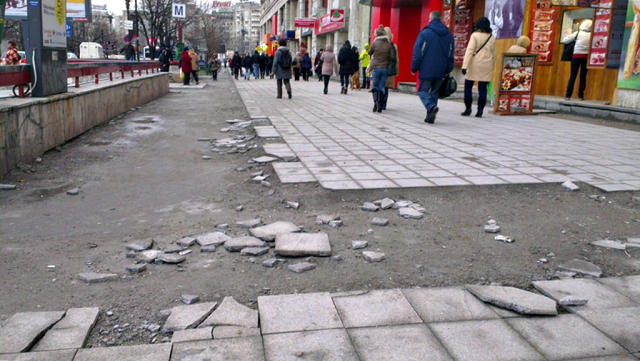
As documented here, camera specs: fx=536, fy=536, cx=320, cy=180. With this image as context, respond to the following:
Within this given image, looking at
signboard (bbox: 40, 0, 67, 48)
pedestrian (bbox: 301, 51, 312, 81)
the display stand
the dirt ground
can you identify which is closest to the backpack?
the display stand

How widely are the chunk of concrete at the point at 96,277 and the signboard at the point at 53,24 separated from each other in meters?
5.62

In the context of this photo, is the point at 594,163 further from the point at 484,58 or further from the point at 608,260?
the point at 484,58

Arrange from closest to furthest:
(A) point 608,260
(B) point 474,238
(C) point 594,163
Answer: (A) point 608,260
(B) point 474,238
(C) point 594,163

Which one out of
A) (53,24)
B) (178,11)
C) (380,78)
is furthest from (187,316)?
(178,11)

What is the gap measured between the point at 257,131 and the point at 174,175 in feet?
9.74

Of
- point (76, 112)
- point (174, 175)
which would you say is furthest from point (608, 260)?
point (76, 112)

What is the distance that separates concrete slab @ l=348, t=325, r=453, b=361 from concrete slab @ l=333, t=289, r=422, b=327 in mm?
62

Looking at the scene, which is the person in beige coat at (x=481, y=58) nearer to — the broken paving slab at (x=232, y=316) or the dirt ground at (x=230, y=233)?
the dirt ground at (x=230, y=233)

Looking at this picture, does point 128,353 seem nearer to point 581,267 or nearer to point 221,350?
point 221,350

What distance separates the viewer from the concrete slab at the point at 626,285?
3012 millimetres

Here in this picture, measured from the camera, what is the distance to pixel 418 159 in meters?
6.61

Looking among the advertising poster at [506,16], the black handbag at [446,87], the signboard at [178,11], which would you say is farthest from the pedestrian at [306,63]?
the black handbag at [446,87]

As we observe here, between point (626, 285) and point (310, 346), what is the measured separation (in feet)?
6.48

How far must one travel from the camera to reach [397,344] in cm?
243
